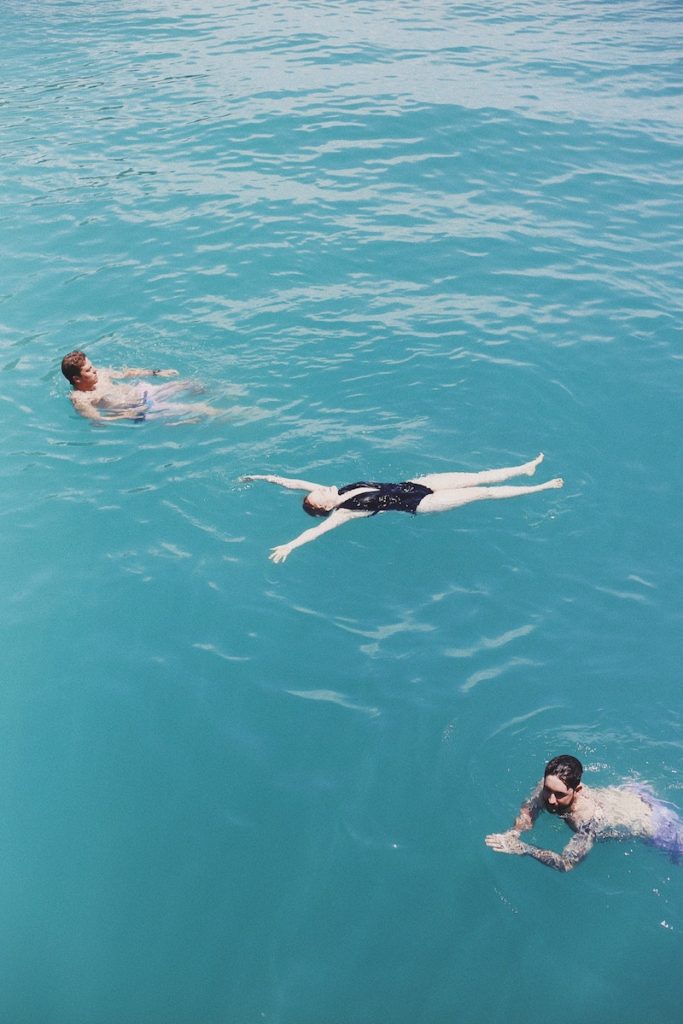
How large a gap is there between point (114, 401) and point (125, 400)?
0.14m

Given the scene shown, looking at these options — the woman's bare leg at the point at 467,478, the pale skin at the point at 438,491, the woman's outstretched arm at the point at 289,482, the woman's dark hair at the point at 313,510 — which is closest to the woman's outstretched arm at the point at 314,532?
the pale skin at the point at 438,491

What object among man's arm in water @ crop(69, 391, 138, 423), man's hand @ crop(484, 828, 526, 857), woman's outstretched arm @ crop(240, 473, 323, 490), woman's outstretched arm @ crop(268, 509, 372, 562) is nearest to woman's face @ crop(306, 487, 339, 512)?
woman's outstretched arm @ crop(268, 509, 372, 562)

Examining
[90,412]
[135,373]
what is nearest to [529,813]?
[90,412]

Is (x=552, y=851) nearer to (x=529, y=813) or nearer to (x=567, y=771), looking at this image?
(x=529, y=813)

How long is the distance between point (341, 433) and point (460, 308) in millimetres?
3631

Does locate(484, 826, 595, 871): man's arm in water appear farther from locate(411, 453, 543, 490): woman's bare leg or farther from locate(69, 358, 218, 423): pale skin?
locate(69, 358, 218, 423): pale skin

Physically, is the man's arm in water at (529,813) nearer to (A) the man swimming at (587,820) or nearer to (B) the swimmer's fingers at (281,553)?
(A) the man swimming at (587,820)

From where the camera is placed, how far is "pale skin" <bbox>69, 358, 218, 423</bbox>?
37.1 ft

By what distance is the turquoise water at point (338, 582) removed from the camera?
6.74m

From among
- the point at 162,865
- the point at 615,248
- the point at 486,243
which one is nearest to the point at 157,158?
the point at 486,243

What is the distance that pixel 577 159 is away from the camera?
1755cm

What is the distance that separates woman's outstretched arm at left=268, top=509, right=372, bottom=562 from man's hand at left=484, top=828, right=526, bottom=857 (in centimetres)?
337

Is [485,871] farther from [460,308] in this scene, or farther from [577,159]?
[577,159]

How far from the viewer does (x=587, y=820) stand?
6.93 m
